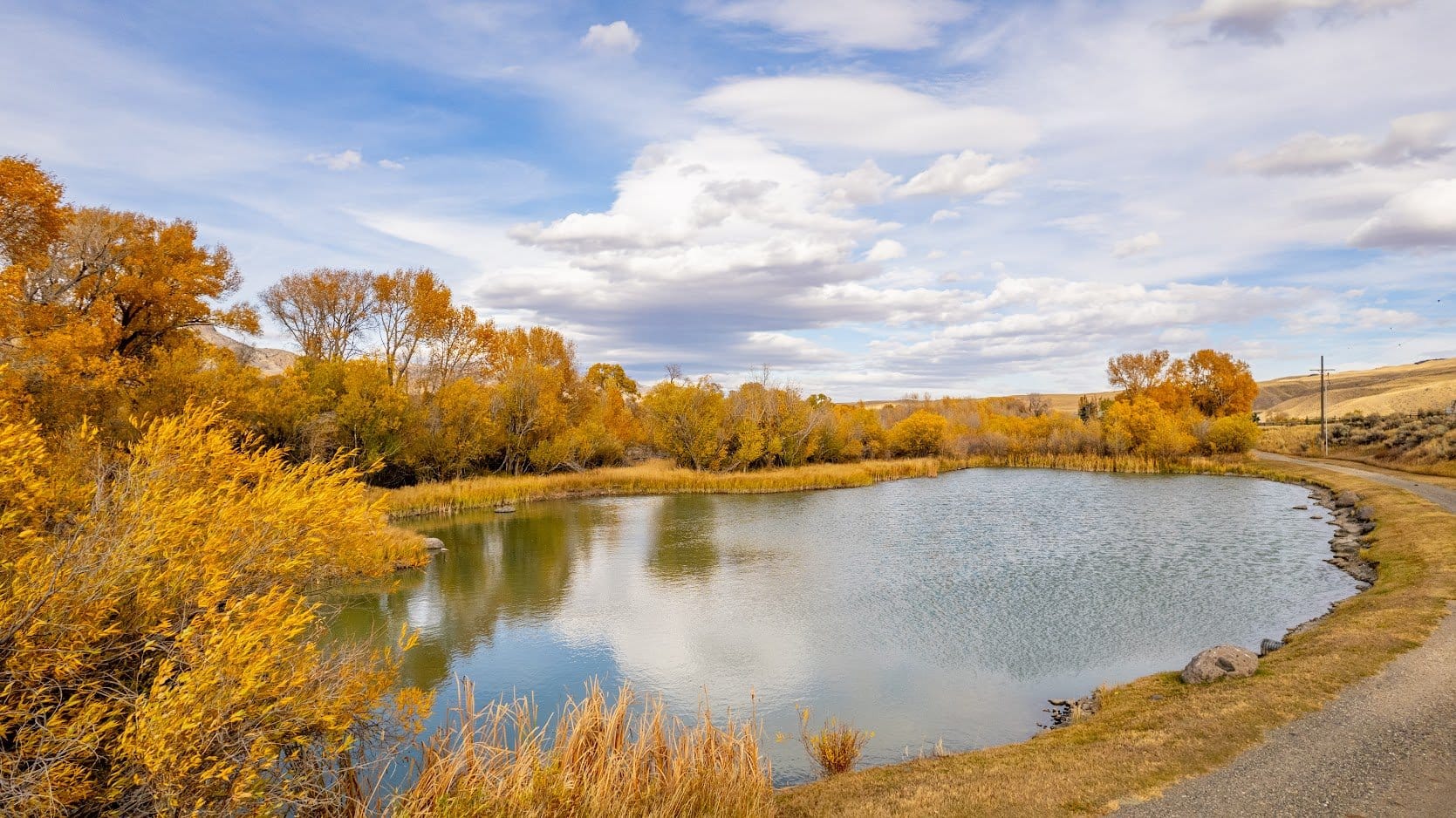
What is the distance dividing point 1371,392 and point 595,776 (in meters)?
140

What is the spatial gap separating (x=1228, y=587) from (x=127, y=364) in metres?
35.0

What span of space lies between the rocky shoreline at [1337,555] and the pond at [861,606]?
15.1 inches

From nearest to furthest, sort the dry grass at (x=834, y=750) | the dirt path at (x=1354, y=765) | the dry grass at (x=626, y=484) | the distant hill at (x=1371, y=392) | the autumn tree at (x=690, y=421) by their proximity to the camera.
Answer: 1. the dirt path at (x=1354, y=765)
2. the dry grass at (x=834, y=750)
3. the dry grass at (x=626, y=484)
4. the autumn tree at (x=690, y=421)
5. the distant hill at (x=1371, y=392)

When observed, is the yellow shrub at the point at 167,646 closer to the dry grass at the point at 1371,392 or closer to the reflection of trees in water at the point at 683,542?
the reflection of trees in water at the point at 683,542

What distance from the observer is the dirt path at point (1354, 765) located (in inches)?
283

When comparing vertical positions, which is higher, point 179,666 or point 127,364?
point 127,364

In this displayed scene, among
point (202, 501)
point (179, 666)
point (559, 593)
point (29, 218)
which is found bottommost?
point (559, 593)

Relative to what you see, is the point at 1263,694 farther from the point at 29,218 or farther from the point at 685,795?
the point at 29,218

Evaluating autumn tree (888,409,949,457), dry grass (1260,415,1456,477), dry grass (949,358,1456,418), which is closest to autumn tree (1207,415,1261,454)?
dry grass (1260,415,1456,477)

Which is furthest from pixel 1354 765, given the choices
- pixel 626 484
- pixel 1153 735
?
pixel 626 484

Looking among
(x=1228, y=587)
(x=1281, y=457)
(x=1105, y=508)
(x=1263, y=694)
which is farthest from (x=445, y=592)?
(x=1281, y=457)

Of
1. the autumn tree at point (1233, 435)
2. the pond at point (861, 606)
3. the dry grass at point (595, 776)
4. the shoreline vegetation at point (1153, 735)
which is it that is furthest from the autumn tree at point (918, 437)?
the dry grass at point (595, 776)

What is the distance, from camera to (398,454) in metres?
39.6

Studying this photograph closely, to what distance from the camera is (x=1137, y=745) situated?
29.5 ft
